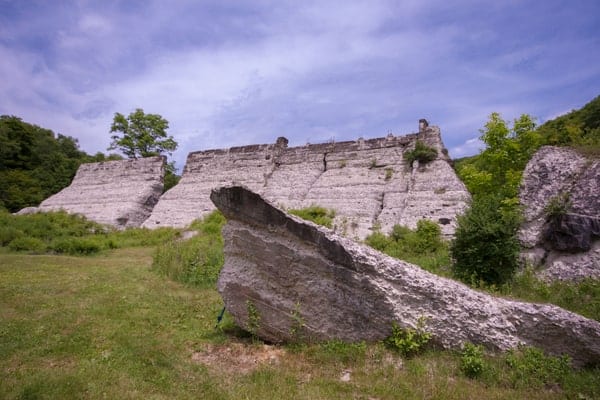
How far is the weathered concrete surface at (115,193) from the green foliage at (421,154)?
50.9 ft

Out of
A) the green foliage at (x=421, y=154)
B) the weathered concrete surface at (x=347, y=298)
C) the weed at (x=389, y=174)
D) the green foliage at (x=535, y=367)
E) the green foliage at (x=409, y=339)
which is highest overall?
the green foliage at (x=421, y=154)

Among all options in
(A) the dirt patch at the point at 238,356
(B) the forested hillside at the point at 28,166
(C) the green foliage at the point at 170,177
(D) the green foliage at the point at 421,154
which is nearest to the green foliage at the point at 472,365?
(A) the dirt patch at the point at 238,356

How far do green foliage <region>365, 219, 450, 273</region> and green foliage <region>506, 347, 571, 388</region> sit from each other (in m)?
6.52

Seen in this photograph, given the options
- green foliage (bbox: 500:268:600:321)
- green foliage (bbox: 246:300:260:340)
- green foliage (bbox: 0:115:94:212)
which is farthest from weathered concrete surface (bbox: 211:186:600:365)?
green foliage (bbox: 0:115:94:212)

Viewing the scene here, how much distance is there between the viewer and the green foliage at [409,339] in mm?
5023

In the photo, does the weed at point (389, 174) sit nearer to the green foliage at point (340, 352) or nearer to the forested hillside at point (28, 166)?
the green foliage at point (340, 352)

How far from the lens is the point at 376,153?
18.5 meters

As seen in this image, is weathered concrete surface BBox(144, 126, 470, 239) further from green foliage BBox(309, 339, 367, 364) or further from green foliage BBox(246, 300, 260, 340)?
green foliage BBox(246, 300, 260, 340)

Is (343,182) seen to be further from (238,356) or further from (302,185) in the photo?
(238,356)

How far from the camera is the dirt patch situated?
5.04 metres

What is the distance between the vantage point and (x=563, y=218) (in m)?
9.20

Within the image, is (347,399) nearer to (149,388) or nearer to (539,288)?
(149,388)

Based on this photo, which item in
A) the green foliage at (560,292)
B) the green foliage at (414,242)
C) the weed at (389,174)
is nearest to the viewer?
the green foliage at (560,292)

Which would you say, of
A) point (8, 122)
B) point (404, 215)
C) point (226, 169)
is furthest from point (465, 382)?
point (8, 122)
